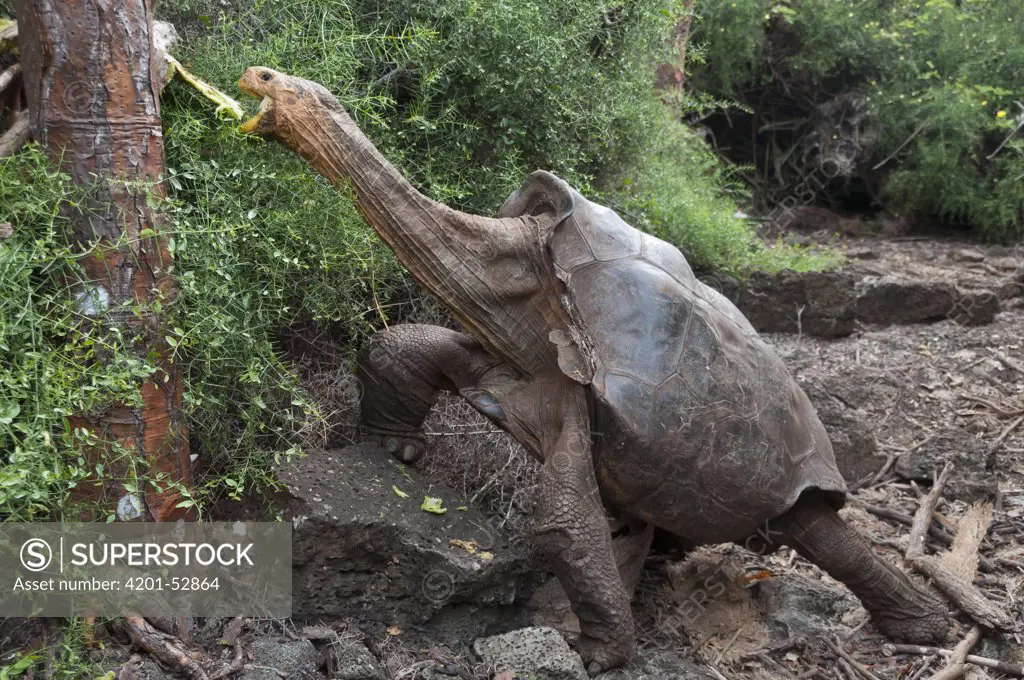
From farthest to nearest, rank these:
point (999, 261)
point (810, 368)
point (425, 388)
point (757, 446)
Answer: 1. point (999, 261)
2. point (810, 368)
3. point (425, 388)
4. point (757, 446)

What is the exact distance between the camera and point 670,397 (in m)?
3.45

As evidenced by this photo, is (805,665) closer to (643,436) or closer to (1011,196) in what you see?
(643,436)

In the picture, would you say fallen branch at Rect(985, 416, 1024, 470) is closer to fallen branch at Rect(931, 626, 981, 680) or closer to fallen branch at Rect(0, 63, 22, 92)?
fallen branch at Rect(931, 626, 981, 680)

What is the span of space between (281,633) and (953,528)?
3415 mm

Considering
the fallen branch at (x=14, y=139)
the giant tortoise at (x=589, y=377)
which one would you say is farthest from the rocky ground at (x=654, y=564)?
the fallen branch at (x=14, y=139)

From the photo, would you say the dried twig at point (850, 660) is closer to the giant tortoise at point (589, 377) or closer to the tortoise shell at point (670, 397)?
the giant tortoise at point (589, 377)

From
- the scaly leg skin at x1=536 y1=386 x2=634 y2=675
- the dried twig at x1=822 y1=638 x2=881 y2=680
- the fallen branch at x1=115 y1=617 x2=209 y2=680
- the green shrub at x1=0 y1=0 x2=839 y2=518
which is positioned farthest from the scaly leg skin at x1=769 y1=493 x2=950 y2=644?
the fallen branch at x1=115 y1=617 x2=209 y2=680

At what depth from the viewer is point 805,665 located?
3.82 m

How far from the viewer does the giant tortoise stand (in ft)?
11.1

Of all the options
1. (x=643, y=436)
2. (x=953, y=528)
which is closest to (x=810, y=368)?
(x=953, y=528)

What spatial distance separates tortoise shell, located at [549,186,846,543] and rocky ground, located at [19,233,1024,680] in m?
0.54

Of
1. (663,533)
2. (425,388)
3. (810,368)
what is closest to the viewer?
(425,388)

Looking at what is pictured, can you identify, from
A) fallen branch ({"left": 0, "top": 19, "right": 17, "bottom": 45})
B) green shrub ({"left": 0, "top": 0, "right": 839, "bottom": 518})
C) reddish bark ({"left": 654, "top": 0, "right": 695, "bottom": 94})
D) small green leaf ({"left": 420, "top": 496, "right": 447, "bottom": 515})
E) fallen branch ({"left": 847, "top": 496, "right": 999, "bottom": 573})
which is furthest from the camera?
reddish bark ({"left": 654, "top": 0, "right": 695, "bottom": 94})

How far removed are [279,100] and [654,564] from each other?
264cm
